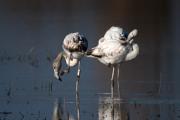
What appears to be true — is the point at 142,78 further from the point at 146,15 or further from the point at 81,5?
the point at 81,5

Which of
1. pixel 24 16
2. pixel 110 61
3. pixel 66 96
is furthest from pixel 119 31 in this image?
pixel 24 16

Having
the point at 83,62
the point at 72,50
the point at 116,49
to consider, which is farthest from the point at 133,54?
the point at 83,62

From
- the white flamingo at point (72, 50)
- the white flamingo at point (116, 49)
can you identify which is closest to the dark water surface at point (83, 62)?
the white flamingo at point (72, 50)

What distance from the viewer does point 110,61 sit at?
49.9ft

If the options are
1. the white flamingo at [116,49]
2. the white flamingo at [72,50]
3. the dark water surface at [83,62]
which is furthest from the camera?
the white flamingo at [72,50]

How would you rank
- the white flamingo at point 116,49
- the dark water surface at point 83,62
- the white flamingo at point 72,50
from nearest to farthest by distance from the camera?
the dark water surface at point 83,62 < the white flamingo at point 116,49 < the white flamingo at point 72,50

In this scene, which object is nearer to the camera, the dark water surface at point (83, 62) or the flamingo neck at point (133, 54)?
the dark water surface at point (83, 62)

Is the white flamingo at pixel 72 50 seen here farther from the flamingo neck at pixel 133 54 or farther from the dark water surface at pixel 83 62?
the flamingo neck at pixel 133 54

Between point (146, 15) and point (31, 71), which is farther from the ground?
point (146, 15)

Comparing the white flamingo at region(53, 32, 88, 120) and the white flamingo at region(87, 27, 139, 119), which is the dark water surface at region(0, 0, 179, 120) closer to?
the white flamingo at region(53, 32, 88, 120)

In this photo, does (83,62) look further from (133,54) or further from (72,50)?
(133,54)

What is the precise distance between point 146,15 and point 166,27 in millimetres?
4196

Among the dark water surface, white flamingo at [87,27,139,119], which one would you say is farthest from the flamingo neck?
the dark water surface

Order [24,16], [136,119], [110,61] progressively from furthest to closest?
[24,16] → [110,61] → [136,119]
